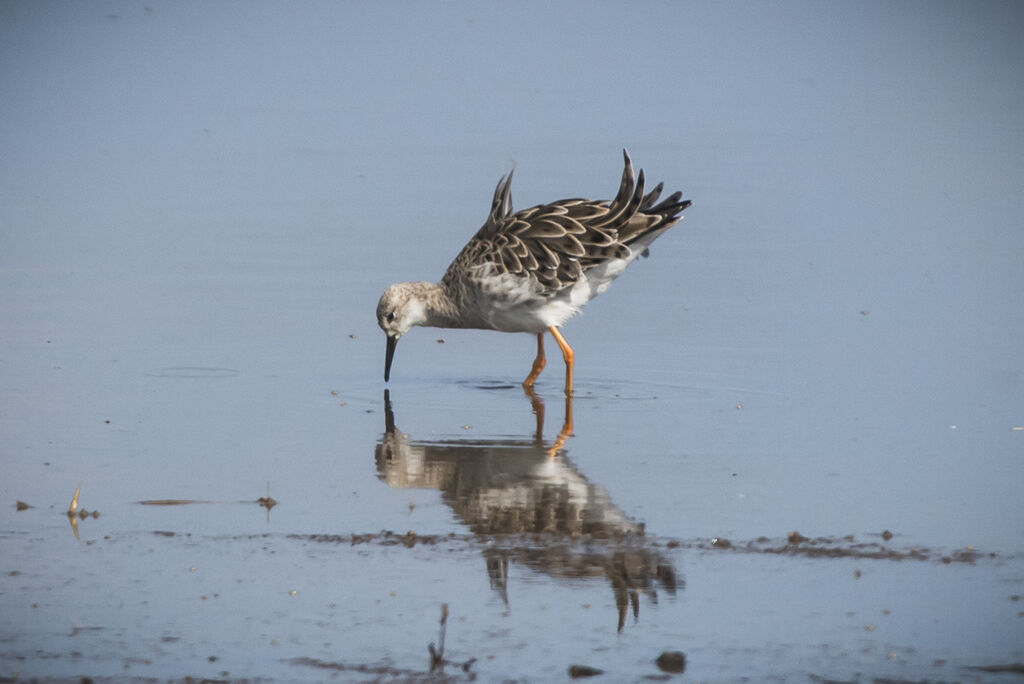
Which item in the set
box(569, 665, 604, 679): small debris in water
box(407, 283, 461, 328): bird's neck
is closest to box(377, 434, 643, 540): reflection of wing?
box(569, 665, 604, 679): small debris in water

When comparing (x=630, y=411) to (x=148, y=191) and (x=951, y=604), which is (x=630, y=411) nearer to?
(x=951, y=604)

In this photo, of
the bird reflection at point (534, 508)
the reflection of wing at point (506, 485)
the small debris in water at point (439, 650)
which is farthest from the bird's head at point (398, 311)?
the small debris in water at point (439, 650)

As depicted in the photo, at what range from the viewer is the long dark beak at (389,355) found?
1094 centimetres

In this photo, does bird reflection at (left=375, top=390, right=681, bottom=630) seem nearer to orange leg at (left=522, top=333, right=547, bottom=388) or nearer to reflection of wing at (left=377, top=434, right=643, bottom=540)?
reflection of wing at (left=377, top=434, right=643, bottom=540)

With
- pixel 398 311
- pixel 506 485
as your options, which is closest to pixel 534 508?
pixel 506 485

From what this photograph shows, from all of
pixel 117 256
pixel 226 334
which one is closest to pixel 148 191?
pixel 117 256

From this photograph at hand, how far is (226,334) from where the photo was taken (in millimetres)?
12016

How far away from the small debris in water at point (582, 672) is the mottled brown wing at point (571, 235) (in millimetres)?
5666

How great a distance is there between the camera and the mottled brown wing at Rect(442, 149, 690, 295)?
11.1m

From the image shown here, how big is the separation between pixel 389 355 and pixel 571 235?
1616 millimetres

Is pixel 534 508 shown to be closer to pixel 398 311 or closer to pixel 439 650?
pixel 439 650

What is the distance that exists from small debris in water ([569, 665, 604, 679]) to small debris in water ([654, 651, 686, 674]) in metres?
0.24

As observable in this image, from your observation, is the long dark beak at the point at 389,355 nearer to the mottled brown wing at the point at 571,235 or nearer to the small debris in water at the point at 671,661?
the mottled brown wing at the point at 571,235

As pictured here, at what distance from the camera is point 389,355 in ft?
36.5
